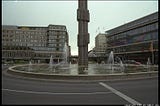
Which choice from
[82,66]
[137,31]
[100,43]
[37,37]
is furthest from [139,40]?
[37,37]

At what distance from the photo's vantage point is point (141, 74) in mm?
19547

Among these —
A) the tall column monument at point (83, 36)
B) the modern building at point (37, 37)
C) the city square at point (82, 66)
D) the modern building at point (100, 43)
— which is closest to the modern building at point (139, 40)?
the city square at point (82, 66)

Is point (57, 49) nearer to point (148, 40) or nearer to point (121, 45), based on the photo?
point (121, 45)

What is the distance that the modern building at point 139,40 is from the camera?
69.7m

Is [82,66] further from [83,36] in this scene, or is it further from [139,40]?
[139,40]

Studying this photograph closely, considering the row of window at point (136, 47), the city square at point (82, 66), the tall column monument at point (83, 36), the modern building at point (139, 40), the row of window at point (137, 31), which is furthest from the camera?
the row of window at point (136, 47)

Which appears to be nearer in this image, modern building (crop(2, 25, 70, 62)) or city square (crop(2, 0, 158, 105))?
city square (crop(2, 0, 158, 105))

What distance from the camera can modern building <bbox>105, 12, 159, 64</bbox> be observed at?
6969 cm

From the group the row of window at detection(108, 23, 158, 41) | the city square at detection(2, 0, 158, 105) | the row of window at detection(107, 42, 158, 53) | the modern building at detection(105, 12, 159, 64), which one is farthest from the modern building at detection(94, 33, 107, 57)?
the row of window at detection(107, 42, 158, 53)

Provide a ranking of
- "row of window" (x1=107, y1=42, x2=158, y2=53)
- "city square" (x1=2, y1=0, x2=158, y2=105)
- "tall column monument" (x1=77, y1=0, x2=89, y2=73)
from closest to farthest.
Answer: "city square" (x1=2, y1=0, x2=158, y2=105) → "tall column monument" (x1=77, y1=0, x2=89, y2=73) → "row of window" (x1=107, y1=42, x2=158, y2=53)

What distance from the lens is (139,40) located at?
79.1 metres

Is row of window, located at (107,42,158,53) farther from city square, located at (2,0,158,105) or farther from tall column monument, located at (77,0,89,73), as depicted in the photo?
tall column monument, located at (77,0,89,73)

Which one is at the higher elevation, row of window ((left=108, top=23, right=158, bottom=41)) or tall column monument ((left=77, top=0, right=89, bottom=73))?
row of window ((left=108, top=23, right=158, bottom=41))

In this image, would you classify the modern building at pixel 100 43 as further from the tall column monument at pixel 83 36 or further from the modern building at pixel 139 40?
the tall column monument at pixel 83 36
